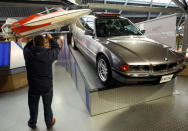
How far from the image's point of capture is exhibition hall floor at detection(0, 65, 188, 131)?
1.88 meters

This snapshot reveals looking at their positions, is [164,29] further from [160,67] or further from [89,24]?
[89,24]

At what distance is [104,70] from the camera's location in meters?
2.13

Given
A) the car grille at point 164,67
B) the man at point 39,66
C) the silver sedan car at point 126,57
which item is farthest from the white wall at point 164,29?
the man at point 39,66

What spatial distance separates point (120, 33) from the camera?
8.36ft

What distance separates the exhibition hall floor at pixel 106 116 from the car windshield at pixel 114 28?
5.20 feet

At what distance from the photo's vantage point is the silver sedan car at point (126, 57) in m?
1.68

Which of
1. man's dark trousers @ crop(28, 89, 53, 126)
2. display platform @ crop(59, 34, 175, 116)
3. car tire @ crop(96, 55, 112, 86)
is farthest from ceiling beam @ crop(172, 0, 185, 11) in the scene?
man's dark trousers @ crop(28, 89, 53, 126)

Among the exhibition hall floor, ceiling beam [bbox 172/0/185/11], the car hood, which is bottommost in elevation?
the exhibition hall floor

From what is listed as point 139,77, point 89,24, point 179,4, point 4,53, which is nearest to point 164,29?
point 179,4

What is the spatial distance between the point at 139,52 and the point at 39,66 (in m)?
1.53

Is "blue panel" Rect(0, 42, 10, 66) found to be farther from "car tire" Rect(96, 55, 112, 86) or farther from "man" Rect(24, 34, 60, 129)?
"car tire" Rect(96, 55, 112, 86)

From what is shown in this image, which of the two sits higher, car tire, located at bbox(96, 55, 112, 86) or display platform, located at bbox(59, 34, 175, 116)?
car tire, located at bbox(96, 55, 112, 86)

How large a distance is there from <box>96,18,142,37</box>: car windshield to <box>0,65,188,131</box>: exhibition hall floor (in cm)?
158

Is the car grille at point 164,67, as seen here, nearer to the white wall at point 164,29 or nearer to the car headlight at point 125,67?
the car headlight at point 125,67
